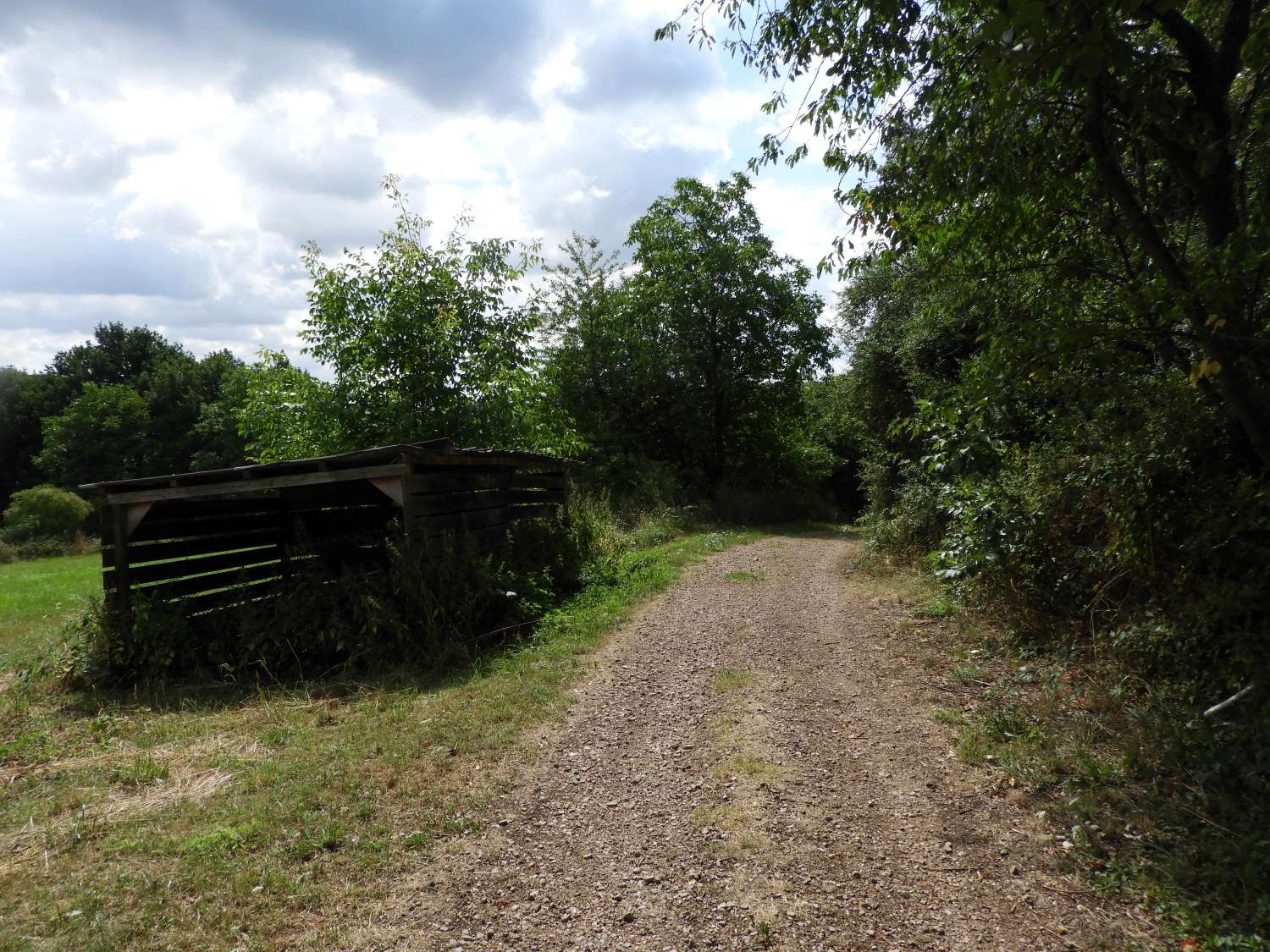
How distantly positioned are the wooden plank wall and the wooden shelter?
1cm

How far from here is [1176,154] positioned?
14.6 ft

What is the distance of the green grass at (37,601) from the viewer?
30.7ft

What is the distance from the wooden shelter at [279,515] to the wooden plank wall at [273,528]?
13 mm

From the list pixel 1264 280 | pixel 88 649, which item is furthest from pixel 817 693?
pixel 88 649

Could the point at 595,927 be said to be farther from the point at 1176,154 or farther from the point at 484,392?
the point at 484,392

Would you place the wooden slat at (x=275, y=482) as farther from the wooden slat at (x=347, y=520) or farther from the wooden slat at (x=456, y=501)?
the wooden slat at (x=347, y=520)

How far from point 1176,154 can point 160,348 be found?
5860 centimetres

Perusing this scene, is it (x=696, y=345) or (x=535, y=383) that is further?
(x=696, y=345)

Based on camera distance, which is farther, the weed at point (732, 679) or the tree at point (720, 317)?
the tree at point (720, 317)

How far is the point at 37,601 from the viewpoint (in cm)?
1331

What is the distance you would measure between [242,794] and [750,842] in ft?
10.2

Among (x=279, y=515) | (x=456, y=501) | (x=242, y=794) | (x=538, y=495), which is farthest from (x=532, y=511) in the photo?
(x=242, y=794)

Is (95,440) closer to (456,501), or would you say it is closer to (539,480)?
(539,480)

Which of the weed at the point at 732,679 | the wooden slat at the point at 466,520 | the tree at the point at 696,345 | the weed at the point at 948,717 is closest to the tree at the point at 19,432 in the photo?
A: the tree at the point at 696,345
